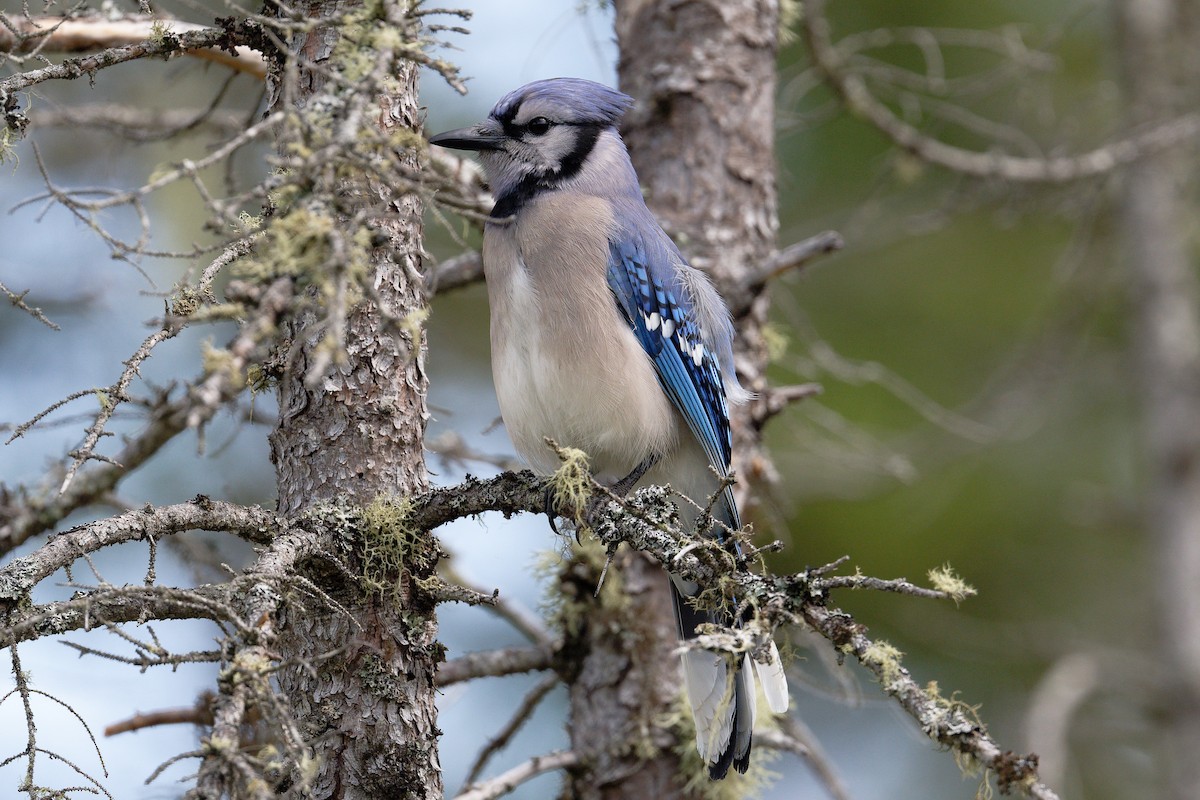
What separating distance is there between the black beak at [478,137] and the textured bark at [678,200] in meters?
0.66

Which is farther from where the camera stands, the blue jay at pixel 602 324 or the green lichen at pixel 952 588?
the blue jay at pixel 602 324

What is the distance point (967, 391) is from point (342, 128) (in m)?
5.55

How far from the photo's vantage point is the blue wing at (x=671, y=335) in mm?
3273

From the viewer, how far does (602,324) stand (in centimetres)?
315

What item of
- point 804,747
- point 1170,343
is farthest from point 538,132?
point 1170,343

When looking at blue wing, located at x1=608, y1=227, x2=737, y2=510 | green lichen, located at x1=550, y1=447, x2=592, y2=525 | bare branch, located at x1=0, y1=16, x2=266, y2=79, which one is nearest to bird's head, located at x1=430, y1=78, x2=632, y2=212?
blue wing, located at x1=608, y1=227, x2=737, y2=510

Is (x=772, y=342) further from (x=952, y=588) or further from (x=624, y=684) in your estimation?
(x=952, y=588)

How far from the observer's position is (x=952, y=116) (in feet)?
14.2

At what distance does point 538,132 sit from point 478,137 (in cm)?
18

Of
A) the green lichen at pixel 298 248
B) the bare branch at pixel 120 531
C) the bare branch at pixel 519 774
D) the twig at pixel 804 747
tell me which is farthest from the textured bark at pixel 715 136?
the green lichen at pixel 298 248

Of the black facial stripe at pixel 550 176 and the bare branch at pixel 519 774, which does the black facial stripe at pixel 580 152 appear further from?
the bare branch at pixel 519 774

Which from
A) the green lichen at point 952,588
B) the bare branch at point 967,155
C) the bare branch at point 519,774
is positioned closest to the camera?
the green lichen at point 952,588

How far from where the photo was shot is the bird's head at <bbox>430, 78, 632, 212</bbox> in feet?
11.2

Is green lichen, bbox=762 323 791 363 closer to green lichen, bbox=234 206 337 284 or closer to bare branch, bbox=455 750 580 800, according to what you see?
bare branch, bbox=455 750 580 800
